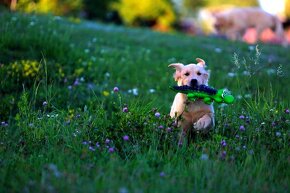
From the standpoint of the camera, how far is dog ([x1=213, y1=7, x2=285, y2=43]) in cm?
1675

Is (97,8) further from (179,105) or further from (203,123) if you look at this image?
(203,123)

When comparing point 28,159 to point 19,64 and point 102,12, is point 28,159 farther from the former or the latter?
point 102,12

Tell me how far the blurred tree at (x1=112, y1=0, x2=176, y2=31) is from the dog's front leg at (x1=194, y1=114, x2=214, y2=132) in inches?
763

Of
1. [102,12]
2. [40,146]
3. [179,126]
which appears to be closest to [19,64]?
[40,146]

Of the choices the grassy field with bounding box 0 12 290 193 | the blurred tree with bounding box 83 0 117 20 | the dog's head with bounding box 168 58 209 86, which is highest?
the blurred tree with bounding box 83 0 117 20

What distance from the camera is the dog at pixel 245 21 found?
1675cm

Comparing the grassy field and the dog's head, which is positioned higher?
the dog's head

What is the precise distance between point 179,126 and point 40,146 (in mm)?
1408

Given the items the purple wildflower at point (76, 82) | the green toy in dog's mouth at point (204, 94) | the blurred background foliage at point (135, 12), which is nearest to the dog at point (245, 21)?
the blurred background foliage at point (135, 12)

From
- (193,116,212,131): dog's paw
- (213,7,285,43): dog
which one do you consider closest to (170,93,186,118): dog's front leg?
(193,116,212,131): dog's paw

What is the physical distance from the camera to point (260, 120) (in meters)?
4.66

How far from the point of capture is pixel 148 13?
78.8 feet

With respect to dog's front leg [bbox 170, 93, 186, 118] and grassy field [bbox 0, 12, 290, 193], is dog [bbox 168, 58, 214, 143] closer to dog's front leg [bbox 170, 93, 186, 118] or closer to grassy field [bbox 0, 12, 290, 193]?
dog's front leg [bbox 170, 93, 186, 118]

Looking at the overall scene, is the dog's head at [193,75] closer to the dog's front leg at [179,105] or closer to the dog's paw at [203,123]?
the dog's front leg at [179,105]
